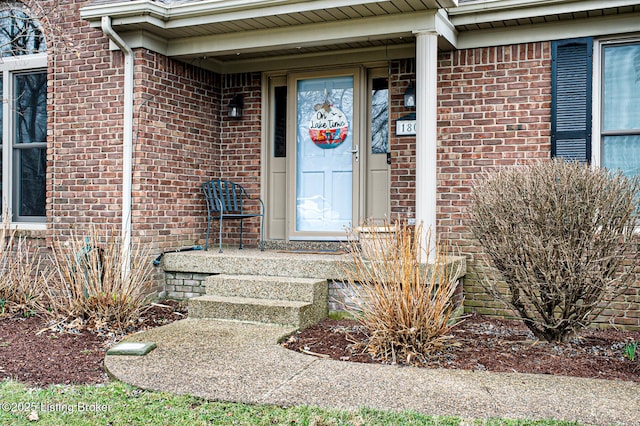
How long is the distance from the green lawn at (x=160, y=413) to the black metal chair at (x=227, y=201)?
3632mm

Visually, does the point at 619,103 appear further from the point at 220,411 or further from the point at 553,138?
the point at 220,411

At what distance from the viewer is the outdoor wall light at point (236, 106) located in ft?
26.0

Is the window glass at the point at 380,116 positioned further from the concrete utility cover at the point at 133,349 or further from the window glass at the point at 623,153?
the concrete utility cover at the point at 133,349

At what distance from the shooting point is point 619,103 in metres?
6.29

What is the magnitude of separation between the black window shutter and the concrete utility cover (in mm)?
4132

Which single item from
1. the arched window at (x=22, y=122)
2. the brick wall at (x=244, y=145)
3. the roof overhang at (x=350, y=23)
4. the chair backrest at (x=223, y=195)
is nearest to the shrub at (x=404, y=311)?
the roof overhang at (x=350, y=23)

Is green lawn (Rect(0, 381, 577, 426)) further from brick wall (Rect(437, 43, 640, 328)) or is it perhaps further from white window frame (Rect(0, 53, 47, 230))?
white window frame (Rect(0, 53, 47, 230))

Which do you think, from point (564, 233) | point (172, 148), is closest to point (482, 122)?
point (564, 233)

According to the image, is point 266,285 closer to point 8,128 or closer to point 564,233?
point 564,233

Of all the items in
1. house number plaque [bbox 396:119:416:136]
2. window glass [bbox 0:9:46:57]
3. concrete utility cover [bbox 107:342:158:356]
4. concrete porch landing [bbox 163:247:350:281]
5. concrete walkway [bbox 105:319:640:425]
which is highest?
window glass [bbox 0:9:46:57]

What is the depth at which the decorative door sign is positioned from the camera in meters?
7.67

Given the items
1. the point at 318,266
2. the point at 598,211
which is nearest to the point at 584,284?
the point at 598,211

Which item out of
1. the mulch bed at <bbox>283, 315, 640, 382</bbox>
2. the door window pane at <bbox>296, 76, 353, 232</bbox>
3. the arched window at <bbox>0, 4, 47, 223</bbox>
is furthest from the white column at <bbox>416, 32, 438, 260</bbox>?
the arched window at <bbox>0, 4, 47, 223</bbox>

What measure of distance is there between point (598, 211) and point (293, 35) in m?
3.49
